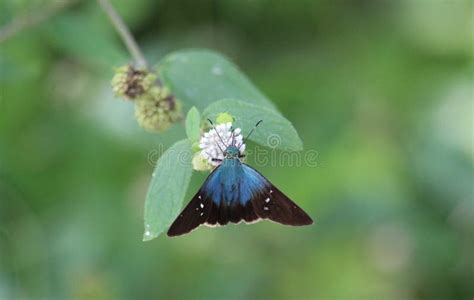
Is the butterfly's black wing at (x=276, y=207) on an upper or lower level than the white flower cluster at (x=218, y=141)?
lower

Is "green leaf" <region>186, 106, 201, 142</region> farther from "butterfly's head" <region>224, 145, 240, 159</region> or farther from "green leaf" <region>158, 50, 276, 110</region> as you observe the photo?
"green leaf" <region>158, 50, 276, 110</region>

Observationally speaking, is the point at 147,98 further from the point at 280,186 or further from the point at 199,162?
the point at 280,186

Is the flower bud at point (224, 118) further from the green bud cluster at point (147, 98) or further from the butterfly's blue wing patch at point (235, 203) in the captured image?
the green bud cluster at point (147, 98)

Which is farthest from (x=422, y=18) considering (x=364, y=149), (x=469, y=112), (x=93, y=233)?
(x=93, y=233)

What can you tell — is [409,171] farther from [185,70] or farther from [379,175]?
[185,70]

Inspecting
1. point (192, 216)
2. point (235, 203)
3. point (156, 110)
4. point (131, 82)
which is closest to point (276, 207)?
point (235, 203)

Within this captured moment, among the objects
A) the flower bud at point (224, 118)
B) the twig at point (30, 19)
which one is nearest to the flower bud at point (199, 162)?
the flower bud at point (224, 118)
